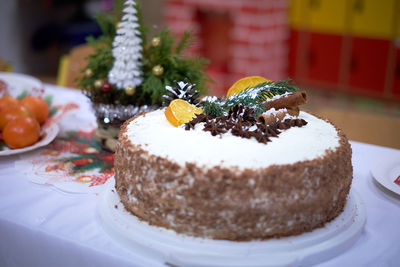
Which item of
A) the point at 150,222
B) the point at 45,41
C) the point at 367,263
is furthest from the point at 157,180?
the point at 45,41

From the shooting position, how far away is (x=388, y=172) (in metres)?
1.43

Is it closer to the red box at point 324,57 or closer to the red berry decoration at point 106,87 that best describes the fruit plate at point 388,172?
the red berry decoration at point 106,87

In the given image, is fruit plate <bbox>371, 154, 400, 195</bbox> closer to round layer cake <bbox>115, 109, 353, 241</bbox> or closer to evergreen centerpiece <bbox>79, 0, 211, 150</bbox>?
round layer cake <bbox>115, 109, 353, 241</bbox>

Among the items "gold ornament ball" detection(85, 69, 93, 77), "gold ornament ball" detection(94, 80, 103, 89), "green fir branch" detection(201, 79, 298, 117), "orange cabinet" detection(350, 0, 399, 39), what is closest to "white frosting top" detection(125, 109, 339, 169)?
"green fir branch" detection(201, 79, 298, 117)

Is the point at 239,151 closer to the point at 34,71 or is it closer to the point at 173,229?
the point at 173,229

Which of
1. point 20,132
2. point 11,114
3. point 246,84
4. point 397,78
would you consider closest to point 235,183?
point 246,84

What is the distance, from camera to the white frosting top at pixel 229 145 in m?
1.04

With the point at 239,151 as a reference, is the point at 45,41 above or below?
below

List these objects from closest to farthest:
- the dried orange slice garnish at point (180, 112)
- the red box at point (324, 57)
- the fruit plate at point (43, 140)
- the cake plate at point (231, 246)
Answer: the cake plate at point (231, 246) → the dried orange slice garnish at point (180, 112) → the fruit plate at point (43, 140) → the red box at point (324, 57)

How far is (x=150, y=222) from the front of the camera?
110cm

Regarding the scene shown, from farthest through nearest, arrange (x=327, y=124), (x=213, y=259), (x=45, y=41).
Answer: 1. (x=45, y=41)
2. (x=327, y=124)
3. (x=213, y=259)

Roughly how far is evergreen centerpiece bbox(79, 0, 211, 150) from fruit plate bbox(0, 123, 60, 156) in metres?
0.18

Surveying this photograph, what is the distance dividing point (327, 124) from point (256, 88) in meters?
0.24

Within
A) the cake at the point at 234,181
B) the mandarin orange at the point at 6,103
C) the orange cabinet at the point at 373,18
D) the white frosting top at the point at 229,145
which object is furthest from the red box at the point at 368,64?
the mandarin orange at the point at 6,103
